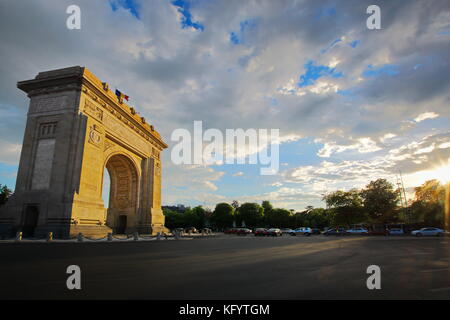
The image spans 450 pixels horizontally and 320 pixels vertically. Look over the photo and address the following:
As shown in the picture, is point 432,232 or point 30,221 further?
point 432,232

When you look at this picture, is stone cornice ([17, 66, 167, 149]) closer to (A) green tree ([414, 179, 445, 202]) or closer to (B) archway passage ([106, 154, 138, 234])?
(B) archway passage ([106, 154, 138, 234])

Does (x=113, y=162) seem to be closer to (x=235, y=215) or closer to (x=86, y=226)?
(x=86, y=226)

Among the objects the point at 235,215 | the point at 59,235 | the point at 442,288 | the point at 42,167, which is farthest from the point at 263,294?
the point at 235,215

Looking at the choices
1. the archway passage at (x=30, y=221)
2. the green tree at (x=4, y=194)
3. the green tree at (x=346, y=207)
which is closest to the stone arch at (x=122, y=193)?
the archway passage at (x=30, y=221)

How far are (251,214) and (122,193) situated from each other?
59.3m

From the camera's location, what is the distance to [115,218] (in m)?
36.6

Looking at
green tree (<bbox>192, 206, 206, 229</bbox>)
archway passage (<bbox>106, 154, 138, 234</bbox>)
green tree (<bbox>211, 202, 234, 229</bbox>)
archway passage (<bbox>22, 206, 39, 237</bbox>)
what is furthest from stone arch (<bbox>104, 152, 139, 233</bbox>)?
green tree (<bbox>192, 206, 206, 229</bbox>)

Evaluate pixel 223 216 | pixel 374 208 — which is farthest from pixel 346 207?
pixel 223 216

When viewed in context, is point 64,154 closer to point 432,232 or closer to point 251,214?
point 432,232

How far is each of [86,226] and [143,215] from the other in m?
14.4

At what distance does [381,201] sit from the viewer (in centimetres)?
5416

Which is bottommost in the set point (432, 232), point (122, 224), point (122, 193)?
point (432, 232)

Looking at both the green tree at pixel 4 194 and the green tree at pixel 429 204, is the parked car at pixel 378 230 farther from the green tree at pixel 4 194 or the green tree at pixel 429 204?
the green tree at pixel 4 194

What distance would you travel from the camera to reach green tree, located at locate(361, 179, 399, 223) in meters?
53.6
